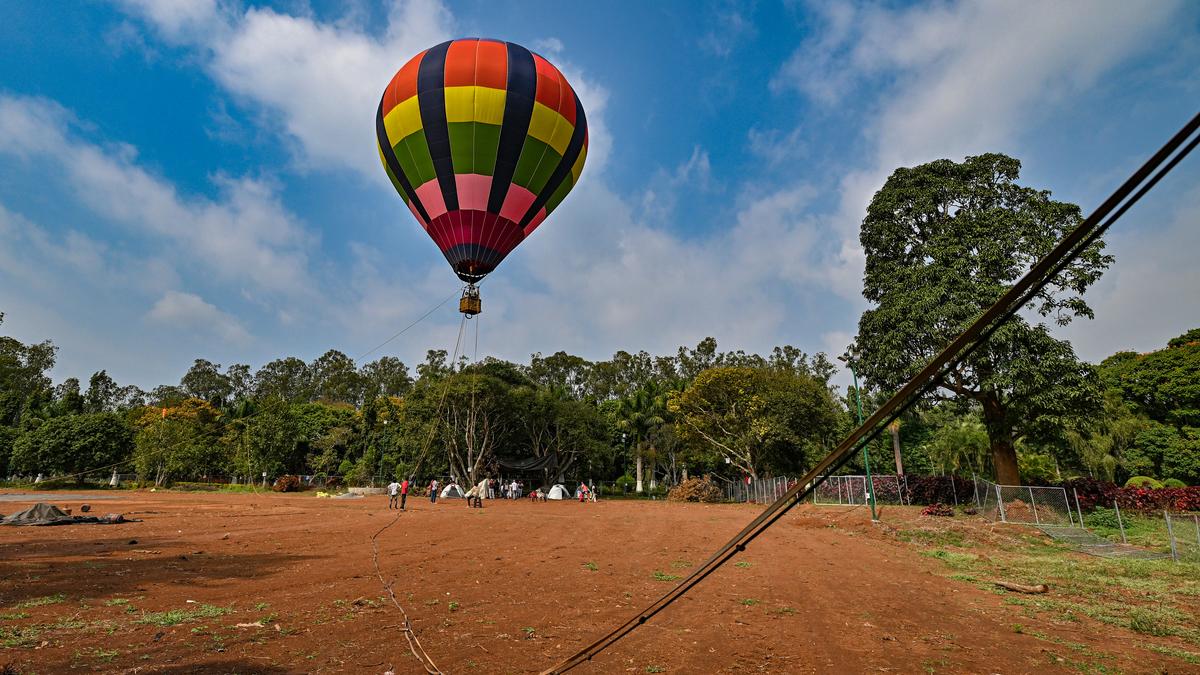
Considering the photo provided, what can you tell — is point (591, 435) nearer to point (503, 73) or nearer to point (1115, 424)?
point (1115, 424)

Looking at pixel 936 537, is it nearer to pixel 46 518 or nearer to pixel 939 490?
pixel 939 490

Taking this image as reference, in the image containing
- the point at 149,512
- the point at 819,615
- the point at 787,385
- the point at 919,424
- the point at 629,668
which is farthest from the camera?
the point at 919,424

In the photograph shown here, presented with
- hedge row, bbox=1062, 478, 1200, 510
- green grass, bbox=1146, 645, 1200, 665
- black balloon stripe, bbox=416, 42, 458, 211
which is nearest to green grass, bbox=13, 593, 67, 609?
black balloon stripe, bbox=416, 42, 458, 211

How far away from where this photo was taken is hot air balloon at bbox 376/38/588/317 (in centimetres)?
1477

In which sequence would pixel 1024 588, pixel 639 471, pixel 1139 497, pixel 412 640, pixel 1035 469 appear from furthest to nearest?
pixel 639 471, pixel 1035 469, pixel 1139 497, pixel 1024 588, pixel 412 640

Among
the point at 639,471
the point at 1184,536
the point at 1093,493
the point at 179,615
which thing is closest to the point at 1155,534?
the point at 1184,536

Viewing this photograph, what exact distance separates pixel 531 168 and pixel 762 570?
1158 cm

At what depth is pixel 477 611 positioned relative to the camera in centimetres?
765

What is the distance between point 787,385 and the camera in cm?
4128

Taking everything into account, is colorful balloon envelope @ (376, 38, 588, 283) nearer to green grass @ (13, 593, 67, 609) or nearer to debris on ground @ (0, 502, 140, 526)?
green grass @ (13, 593, 67, 609)

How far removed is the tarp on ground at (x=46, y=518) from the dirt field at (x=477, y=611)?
157cm

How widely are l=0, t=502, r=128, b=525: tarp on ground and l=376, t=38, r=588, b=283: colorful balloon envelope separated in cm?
1285

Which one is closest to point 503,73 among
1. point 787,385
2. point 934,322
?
point 934,322

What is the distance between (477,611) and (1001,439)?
82.1 feet
